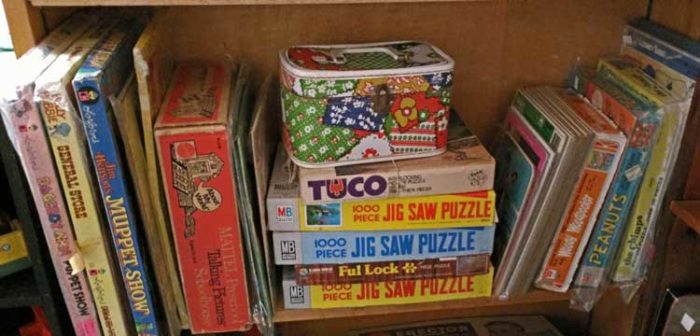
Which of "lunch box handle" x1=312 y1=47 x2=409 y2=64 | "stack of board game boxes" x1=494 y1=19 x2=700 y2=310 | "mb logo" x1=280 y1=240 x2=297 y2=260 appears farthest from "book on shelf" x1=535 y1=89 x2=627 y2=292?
"mb logo" x1=280 y1=240 x2=297 y2=260

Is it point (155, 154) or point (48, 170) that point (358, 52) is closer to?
point (155, 154)

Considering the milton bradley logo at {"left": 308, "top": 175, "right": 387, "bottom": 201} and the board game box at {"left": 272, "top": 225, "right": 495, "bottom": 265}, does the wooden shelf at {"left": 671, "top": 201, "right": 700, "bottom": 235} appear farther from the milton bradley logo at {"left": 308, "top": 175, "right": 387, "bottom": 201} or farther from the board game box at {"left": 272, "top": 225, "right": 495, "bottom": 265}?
the milton bradley logo at {"left": 308, "top": 175, "right": 387, "bottom": 201}

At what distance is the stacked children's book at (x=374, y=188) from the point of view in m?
0.80

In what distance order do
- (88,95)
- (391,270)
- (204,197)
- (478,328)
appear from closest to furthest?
(88,95) < (204,197) < (391,270) < (478,328)

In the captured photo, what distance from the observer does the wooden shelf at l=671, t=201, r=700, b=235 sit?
30.8 inches

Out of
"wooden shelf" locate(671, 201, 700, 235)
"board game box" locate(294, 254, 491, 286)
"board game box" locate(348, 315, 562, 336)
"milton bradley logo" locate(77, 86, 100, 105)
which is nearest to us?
"milton bradley logo" locate(77, 86, 100, 105)

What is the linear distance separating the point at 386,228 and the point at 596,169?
296 millimetres

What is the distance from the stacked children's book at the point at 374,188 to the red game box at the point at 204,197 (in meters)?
0.07

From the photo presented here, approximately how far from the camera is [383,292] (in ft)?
3.00

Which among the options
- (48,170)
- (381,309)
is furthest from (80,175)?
(381,309)

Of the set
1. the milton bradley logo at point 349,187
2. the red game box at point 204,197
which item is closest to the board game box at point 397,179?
the milton bradley logo at point 349,187

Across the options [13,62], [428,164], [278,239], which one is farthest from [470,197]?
[13,62]

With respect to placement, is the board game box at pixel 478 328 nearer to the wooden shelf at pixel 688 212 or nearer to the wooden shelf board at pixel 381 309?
the wooden shelf board at pixel 381 309

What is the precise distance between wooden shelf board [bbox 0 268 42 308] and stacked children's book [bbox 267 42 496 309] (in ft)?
1.04
